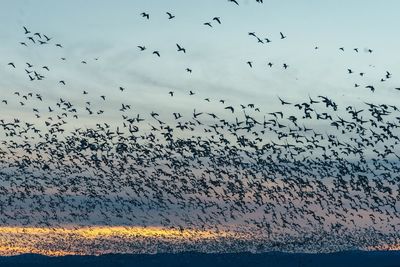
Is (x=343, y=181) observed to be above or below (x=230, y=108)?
below

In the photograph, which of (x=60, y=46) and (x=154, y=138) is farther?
(x=154, y=138)

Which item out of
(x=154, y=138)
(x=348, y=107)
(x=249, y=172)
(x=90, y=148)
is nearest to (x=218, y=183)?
(x=249, y=172)

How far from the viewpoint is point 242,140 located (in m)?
59.3

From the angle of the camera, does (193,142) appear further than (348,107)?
Yes

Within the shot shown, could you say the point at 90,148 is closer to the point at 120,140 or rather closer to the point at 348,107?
the point at 120,140

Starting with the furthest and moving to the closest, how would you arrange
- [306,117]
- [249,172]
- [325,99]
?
1. [249,172]
2. [306,117]
3. [325,99]

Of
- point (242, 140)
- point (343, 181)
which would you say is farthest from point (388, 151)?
point (242, 140)

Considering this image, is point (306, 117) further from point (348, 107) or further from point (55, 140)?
point (55, 140)

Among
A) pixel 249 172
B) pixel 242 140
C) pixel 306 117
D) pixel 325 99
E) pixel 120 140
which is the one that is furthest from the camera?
pixel 249 172

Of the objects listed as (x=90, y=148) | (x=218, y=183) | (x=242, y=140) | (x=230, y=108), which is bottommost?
(x=218, y=183)

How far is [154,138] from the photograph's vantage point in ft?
211

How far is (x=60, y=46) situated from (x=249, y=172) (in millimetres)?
26021

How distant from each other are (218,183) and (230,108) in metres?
20.6

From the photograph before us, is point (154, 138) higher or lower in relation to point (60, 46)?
lower
